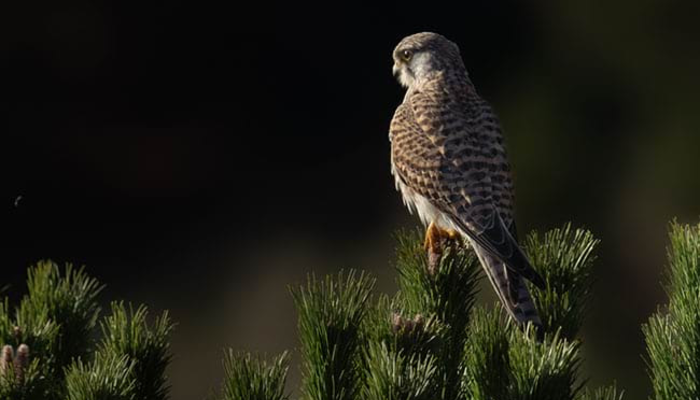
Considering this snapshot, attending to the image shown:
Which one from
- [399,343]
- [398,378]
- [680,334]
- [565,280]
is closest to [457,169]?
[565,280]

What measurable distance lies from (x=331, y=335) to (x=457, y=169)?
67.2 inches

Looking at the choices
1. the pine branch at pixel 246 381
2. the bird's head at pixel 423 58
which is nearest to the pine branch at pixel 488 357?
the pine branch at pixel 246 381

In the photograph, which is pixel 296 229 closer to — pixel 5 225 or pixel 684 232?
pixel 5 225

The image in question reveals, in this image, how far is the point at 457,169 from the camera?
16.2ft

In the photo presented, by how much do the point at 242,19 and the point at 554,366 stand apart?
31.4 ft

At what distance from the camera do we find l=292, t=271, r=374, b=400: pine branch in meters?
3.29

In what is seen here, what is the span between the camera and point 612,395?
3.58m

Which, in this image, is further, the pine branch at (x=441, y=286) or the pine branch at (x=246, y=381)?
the pine branch at (x=441, y=286)

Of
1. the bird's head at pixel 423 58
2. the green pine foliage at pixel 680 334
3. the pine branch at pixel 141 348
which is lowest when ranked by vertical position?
the green pine foliage at pixel 680 334

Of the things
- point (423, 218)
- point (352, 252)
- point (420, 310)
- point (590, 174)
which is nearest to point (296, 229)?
point (352, 252)

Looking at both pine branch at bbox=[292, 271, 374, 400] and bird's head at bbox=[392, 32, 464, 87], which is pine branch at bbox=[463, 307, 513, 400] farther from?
bird's head at bbox=[392, 32, 464, 87]

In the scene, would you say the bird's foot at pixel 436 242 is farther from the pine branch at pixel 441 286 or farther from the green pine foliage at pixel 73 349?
the green pine foliage at pixel 73 349

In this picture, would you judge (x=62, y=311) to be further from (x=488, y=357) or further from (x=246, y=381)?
(x=488, y=357)

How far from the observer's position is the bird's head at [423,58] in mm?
5711
